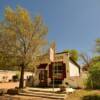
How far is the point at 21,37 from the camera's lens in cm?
1959

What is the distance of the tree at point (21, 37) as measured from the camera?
1888 centimetres

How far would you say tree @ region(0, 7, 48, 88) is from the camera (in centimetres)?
1888

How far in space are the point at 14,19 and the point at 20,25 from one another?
41.9 inches

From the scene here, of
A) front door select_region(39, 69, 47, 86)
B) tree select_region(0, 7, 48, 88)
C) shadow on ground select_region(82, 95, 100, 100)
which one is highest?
tree select_region(0, 7, 48, 88)

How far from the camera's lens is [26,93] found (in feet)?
57.7

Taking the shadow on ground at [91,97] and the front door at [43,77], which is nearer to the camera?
the shadow on ground at [91,97]

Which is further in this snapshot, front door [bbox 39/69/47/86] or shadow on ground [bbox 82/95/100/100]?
front door [bbox 39/69/47/86]

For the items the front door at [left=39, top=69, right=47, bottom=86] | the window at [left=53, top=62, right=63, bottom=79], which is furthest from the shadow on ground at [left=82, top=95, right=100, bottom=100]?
the front door at [left=39, top=69, right=47, bottom=86]

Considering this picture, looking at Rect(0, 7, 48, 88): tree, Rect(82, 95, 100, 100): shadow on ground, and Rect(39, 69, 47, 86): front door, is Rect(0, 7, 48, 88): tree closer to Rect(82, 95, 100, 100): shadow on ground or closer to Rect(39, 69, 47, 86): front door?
Rect(39, 69, 47, 86): front door

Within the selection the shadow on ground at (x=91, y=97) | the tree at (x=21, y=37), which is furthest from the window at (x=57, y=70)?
the shadow on ground at (x=91, y=97)

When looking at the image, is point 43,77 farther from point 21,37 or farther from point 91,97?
point 91,97

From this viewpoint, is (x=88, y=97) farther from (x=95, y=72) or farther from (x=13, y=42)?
(x=13, y=42)

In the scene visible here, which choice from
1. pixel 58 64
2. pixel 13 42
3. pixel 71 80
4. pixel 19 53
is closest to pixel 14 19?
pixel 13 42

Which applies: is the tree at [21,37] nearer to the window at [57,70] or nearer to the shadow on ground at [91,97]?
the window at [57,70]
